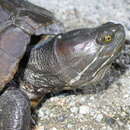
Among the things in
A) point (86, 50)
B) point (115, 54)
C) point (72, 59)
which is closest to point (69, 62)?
point (72, 59)

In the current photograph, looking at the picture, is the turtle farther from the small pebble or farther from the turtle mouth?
the small pebble

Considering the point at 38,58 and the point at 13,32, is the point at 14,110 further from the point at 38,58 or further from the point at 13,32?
the point at 13,32

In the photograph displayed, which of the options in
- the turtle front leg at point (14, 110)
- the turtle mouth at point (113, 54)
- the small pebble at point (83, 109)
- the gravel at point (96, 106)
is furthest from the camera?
the small pebble at point (83, 109)

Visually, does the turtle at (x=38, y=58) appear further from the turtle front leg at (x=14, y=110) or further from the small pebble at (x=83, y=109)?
the small pebble at (x=83, y=109)

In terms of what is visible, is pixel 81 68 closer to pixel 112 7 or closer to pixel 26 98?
pixel 26 98

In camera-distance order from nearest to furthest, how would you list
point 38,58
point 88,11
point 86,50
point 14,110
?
point 14,110 → point 86,50 → point 38,58 → point 88,11

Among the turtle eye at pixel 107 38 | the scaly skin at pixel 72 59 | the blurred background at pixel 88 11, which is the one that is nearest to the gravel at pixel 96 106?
the scaly skin at pixel 72 59

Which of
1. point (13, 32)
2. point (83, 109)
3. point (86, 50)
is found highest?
point (13, 32)
